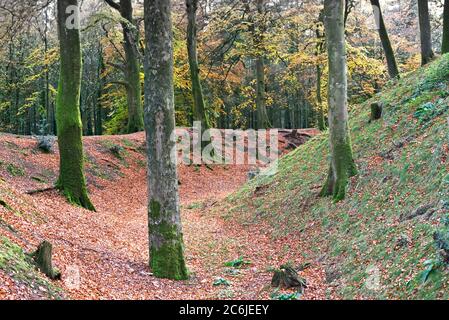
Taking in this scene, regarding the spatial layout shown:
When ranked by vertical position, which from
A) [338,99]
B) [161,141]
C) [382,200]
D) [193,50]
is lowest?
[382,200]

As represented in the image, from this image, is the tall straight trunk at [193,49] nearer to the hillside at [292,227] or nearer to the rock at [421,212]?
the hillside at [292,227]

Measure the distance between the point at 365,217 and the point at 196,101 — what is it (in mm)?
14846

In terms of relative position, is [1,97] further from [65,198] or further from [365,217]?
[365,217]

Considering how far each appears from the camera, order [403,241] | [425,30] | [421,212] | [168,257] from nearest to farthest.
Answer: [403,241] < [421,212] < [168,257] < [425,30]

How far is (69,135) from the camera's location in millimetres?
11984

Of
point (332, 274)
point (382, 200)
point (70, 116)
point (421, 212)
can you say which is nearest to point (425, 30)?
point (382, 200)

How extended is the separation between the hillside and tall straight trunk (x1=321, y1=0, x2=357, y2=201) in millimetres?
320

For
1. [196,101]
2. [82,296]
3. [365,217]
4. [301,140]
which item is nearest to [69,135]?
[82,296]

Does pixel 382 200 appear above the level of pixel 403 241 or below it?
above

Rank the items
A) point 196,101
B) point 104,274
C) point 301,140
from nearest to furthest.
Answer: point 104,274, point 196,101, point 301,140

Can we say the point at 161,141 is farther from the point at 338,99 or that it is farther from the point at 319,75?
the point at 319,75

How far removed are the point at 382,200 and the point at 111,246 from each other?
213 inches

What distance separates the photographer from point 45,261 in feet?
18.4

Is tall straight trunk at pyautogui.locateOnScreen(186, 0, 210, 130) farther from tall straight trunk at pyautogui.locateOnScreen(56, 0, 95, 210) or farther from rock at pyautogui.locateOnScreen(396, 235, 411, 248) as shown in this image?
rock at pyautogui.locateOnScreen(396, 235, 411, 248)
